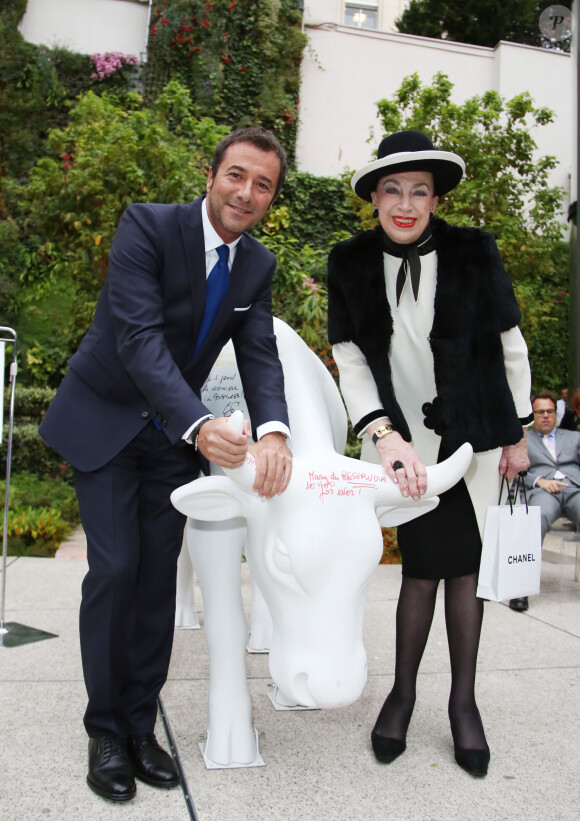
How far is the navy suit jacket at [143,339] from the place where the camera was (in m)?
2.19

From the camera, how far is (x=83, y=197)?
8.34 metres

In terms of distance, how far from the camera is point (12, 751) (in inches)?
97.7

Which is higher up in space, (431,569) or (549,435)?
(549,435)

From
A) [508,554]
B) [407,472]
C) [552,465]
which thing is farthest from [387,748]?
[552,465]

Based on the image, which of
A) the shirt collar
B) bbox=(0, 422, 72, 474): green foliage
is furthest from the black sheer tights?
bbox=(0, 422, 72, 474): green foliage

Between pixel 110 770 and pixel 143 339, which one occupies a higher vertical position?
pixel 143 339

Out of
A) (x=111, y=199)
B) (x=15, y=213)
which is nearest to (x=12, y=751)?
(x=111, y=199)

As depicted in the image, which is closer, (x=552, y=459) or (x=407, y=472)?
(x=407, y=472)

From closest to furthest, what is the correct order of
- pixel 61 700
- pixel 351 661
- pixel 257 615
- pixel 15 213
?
pixel 351 661, pixel 61 700, pixel 257 615, pixel 15 213

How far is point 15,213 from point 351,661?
12.4 m

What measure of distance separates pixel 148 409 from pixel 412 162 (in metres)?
1.15

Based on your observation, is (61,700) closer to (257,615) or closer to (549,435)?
(257,615)

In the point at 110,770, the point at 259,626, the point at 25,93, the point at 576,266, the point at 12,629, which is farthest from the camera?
the point at 25,93

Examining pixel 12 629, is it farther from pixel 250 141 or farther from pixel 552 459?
pixel 552 459
